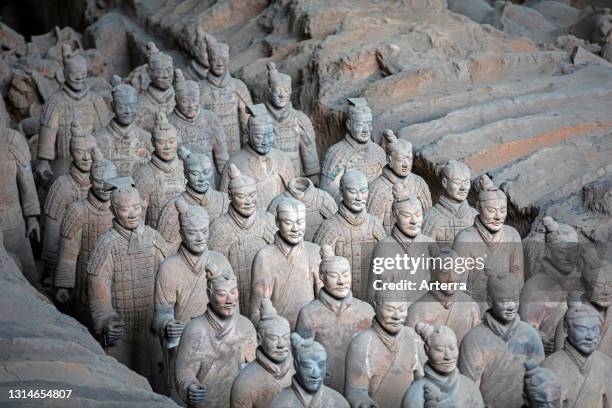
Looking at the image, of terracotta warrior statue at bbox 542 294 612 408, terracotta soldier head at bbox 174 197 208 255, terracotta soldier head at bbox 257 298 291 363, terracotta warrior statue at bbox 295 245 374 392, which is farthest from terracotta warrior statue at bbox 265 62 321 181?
terracotta warrior statue at bbox 542 294 612 408

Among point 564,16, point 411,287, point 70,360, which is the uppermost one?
point 70,360

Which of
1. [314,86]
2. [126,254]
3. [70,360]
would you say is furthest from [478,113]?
[70,360]

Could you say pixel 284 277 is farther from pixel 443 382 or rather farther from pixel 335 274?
pixel 443 382

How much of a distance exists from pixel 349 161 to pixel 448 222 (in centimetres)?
128

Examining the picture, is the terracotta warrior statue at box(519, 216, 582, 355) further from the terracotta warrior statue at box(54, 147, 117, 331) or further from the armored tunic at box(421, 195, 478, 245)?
the terracotta warrior statue at box(54, 147, 117, 331)

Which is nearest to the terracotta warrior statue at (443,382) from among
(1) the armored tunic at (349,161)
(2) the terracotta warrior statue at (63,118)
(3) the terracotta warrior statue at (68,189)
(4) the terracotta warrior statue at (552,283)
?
(4) the terracotta warrior statue at (552,283)

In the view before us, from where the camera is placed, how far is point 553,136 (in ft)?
38.3

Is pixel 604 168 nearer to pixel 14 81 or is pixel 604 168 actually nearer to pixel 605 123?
pixel 605 123

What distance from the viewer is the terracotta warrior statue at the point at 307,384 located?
762 centimetres

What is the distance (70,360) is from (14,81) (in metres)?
6.68

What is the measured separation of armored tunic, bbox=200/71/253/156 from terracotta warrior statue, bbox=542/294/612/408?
472 cm

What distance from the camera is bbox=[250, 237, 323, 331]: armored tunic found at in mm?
9383

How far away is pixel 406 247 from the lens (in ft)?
31.5

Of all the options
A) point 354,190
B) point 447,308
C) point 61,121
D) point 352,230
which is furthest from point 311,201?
point 61,121
